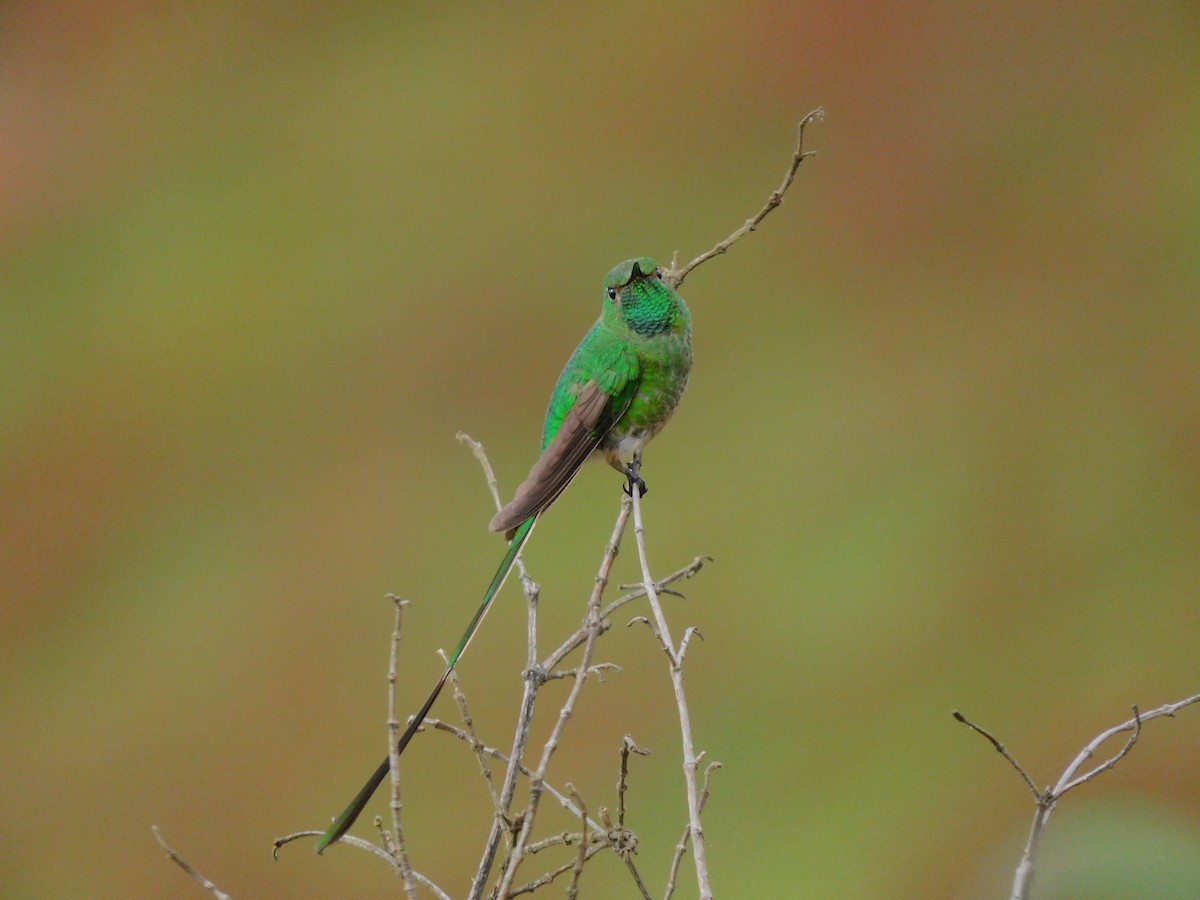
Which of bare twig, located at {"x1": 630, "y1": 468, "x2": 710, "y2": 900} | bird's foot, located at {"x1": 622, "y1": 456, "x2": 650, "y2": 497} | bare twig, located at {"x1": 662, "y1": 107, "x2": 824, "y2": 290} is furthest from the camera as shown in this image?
bird's foot, located at {"x1": 622, "y1": 456, "x2": 650, "y2": 497}

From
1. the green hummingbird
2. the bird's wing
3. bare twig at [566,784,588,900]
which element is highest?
the green hummingbird

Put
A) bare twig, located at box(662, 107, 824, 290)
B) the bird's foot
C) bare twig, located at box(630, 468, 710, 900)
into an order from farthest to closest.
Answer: the bird's foot < bare twig, located at box(662, 107, 824, 290) < bare twig, located at box(630, 468, 710, 900)

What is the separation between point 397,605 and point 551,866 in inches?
72.0

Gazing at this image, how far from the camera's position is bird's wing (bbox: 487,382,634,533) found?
1.26 m

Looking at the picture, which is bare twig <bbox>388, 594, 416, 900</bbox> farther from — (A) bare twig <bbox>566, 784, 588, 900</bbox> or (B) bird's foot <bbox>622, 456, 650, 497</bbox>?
(B) bird's foot <bbox>622, 456, 650, 497</bbox>

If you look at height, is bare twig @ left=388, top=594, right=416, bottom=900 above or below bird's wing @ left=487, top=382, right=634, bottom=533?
below

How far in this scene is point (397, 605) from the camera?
0.93 m

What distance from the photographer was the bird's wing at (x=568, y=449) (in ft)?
4.14

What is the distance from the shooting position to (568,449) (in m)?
1.37

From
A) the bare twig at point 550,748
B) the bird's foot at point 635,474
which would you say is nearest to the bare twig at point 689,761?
the bare twig at point 550,748

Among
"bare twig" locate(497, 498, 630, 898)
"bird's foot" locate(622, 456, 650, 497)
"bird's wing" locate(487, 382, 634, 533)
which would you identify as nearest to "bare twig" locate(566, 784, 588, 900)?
"bare twig" locate(497, 498, 630, 898)

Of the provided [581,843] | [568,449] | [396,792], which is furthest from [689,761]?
[568,449]

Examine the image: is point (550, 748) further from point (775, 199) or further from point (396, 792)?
point (775, 199)

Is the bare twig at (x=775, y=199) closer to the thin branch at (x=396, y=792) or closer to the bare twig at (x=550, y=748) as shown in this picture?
the bare twig at (x=550, y=748)
